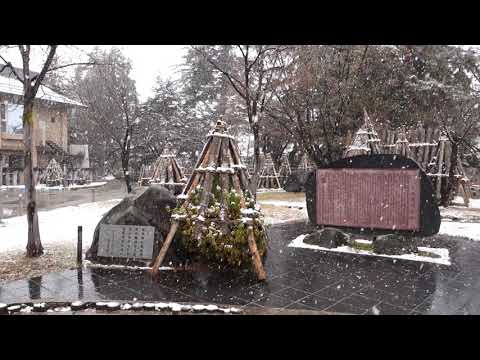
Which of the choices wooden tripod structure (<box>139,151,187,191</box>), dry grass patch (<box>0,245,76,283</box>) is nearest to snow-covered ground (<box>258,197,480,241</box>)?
wooden tripod structure (<box>139,151,187,191</box>)

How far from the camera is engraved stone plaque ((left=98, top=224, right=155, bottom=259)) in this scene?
7.86 m

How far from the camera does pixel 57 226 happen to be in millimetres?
12852

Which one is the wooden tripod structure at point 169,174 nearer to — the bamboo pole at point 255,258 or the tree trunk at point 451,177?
the bamboo pole at point 255,258

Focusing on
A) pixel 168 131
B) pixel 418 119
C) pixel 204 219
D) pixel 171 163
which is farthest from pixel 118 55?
pixel 204 219

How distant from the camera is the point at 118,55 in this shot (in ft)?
130

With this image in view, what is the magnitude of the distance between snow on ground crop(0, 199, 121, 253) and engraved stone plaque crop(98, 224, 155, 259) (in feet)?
6.52

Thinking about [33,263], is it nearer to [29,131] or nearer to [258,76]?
[29,131]

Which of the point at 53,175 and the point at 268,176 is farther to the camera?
the point at 53,175

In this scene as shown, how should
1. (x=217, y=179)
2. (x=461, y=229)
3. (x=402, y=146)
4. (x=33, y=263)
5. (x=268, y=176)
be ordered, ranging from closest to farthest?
(x=33, y=263)
(x=217, y=179)
(x=461, y=229)
(x=402, y=146)
(x=268, y=176)

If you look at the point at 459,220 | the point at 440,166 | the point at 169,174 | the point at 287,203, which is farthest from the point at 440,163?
the point at 169,174

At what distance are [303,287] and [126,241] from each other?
3.81 m

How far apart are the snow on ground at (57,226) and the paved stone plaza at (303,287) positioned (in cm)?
309

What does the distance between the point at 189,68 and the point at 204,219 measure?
26.8 metres

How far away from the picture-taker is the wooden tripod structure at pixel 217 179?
24.7ft
